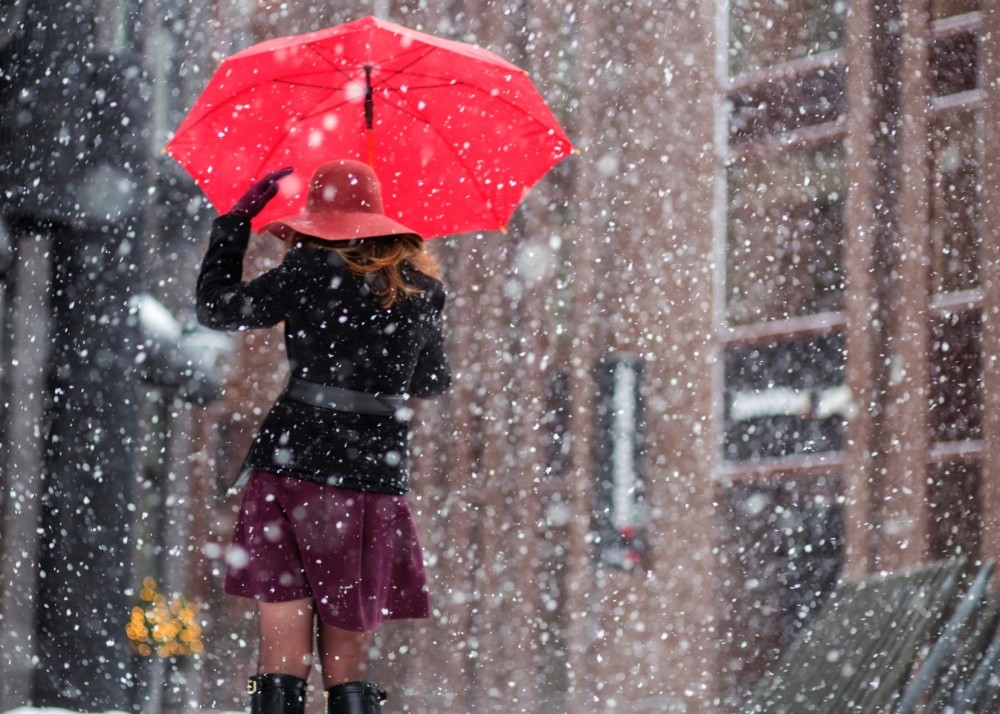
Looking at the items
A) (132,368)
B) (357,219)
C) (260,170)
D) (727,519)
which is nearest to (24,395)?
(132,368)

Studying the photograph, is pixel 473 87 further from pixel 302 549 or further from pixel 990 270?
pixel 990 270

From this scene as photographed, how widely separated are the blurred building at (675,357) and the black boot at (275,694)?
2.20 meters

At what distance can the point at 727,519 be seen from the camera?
562cm

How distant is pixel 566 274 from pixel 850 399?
7.32ft

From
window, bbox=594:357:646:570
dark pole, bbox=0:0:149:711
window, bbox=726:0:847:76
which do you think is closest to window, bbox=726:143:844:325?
window, bbox=726:0:847:76

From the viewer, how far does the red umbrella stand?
305 cm

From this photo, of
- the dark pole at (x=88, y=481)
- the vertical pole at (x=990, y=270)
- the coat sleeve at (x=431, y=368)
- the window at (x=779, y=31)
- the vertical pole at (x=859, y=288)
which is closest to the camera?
the coat sleeve at (x=431, y=368)

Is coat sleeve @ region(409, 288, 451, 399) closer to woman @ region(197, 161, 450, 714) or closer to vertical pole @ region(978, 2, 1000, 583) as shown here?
woman @ region(197, 161, 450, 714)

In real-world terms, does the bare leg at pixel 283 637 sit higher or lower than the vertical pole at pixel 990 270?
lower

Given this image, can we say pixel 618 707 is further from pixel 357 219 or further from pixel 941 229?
pixel 357 219

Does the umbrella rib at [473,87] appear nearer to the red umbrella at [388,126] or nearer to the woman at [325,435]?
the red umbrella at [388,126]

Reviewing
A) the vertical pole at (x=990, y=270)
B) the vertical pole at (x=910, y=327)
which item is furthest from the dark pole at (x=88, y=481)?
the vertical pole at (x=990, y=270)

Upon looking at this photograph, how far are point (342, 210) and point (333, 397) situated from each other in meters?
0.38

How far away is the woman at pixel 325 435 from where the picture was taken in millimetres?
2469
